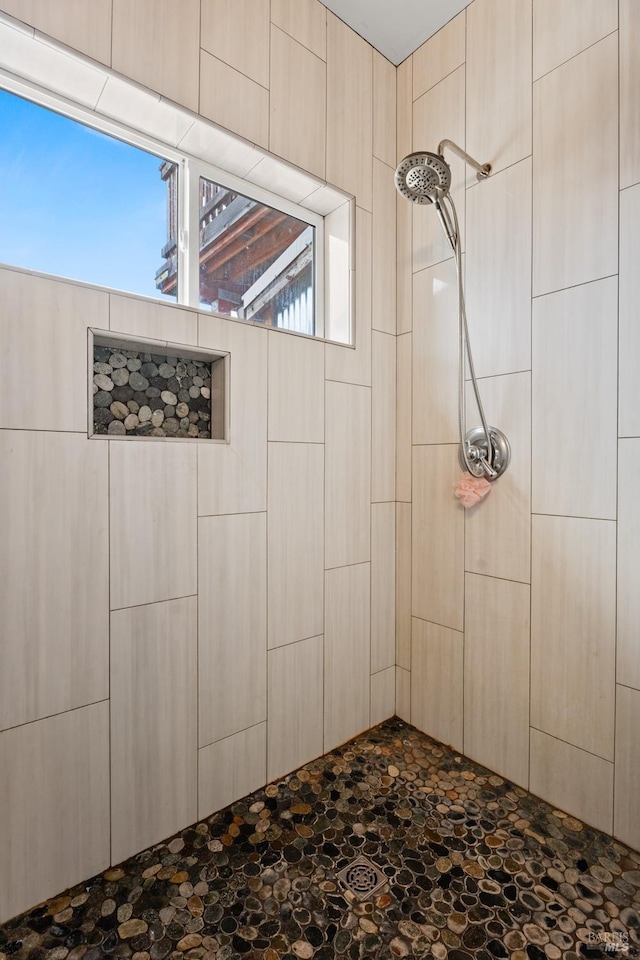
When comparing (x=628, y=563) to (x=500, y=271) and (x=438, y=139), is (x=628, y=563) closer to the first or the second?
(x=500, y=271)

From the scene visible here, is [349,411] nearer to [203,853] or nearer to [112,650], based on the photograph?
[112,650]

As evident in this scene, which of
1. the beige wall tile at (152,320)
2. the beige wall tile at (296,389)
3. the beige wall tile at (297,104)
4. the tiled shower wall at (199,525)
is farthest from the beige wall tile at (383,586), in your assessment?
the beige wall tile at (297,104)

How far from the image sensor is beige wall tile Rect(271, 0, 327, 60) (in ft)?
4.83

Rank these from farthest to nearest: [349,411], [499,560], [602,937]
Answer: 1. [349,411]
2. [499,560]
3. [602,937]

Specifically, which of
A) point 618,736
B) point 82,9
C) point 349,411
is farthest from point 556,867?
point 82,9

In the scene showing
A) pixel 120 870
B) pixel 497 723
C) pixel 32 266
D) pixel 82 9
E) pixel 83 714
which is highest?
pixel 82 9

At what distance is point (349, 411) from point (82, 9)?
120cm

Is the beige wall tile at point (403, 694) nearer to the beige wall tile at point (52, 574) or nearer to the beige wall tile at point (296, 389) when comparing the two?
the beige wall tile at point (296, 389)

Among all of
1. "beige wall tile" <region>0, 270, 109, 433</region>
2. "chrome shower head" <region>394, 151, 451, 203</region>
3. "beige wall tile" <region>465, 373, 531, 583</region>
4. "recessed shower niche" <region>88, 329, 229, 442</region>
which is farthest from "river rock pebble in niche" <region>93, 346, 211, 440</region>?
"beige wall tile" <region>465, 373, 531, 583</region>

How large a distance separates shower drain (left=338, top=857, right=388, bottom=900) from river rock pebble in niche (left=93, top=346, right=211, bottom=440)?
3.76 ft

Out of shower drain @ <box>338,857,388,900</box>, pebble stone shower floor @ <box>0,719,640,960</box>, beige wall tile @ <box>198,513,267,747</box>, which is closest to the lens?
pebble stone shower floor @ <box>0,719,640,960</box>

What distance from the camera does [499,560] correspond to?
1.49 metres

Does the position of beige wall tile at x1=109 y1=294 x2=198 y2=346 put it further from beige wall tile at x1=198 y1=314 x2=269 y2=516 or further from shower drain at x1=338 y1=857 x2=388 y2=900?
shower drain at x1=338 y1=857 x2=388 y2=900

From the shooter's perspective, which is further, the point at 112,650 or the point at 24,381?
the point at 112,650
